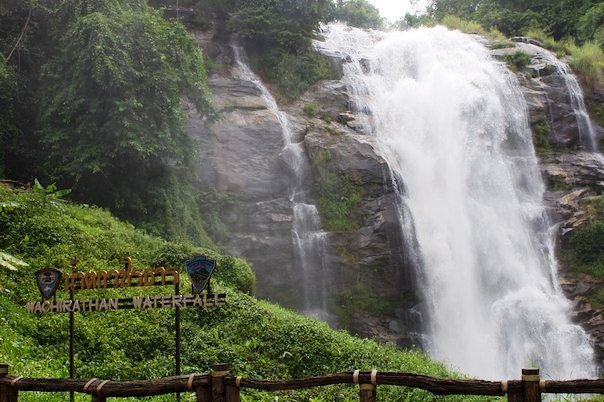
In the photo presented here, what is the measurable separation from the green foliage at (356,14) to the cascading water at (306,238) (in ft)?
66.1

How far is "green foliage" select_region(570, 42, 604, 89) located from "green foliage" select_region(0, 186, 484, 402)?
18304mm

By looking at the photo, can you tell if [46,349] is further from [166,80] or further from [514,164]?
[514,164]

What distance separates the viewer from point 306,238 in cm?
1806

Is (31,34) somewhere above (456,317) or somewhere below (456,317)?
above

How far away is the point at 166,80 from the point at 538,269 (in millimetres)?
12917

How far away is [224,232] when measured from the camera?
17922mm

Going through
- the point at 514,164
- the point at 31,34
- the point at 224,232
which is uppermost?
the point at 31,34

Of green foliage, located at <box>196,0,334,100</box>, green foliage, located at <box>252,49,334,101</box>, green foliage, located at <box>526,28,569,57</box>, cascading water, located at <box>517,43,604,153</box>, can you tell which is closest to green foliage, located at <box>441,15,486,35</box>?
green foliage, located at <box>526,28,569,57</box>

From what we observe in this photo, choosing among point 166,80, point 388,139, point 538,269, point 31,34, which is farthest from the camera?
point 388,139

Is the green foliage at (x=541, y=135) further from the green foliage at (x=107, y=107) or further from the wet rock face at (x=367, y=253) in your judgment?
the green foliage at (x=107, y=107)

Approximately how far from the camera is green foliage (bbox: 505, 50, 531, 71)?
2473 centimetres

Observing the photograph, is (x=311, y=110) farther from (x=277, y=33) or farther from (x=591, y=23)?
(x=591, y=23)

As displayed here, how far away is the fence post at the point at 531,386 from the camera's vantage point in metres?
4.62

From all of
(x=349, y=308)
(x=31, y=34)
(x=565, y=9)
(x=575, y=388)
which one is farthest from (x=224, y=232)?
(x=565, y=9)
